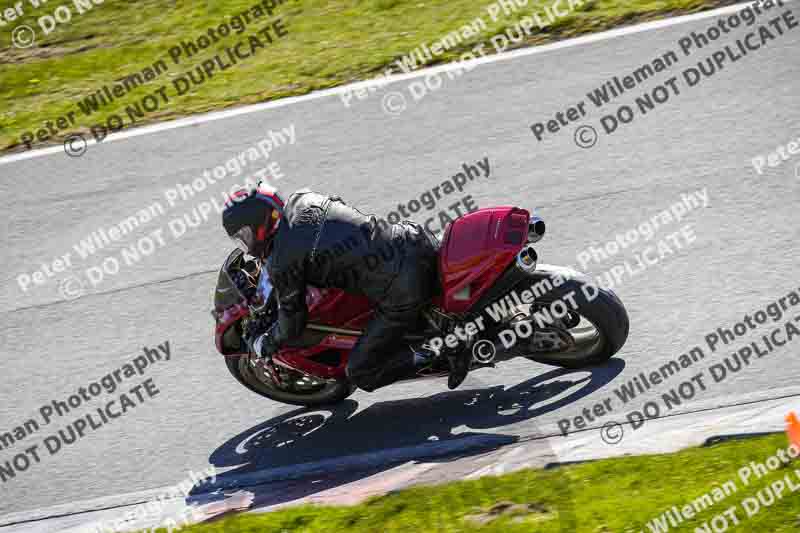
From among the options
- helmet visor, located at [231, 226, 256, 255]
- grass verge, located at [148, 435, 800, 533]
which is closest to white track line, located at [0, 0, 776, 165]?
helmet visor, located at [231, 226, 256, 255]

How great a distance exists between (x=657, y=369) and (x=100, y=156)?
6603 mm

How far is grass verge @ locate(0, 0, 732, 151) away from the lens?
1114 centimetres

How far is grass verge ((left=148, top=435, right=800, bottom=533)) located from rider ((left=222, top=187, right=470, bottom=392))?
955 mm

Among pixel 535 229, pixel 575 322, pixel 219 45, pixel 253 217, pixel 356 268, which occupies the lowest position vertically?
pixel 575 322

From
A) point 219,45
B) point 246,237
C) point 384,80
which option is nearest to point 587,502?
point 246,237

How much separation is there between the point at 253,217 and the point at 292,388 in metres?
1.60

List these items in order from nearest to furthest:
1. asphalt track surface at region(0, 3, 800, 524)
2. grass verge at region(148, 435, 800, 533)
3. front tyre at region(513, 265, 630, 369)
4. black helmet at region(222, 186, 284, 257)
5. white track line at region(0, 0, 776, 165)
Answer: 1. grass verge at region(148, 435, 800, 533)
2. black helmet at region(222, 186, 284, 257)
3. front tyre at region(513, 265, 630, 369)
4. asphalt track surface at region(0, 3, 800, 524)
5. white track line at region(0, 0, 776, 165)

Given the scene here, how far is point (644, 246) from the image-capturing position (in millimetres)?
7773

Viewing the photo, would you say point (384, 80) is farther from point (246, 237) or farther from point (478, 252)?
point (246, 237)

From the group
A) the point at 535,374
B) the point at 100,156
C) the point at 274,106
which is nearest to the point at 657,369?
the point at 535,374

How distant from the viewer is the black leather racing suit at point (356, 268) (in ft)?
18.9

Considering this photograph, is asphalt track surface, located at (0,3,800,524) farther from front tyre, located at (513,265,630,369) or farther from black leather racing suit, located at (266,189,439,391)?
black leather racing suit, located at (266,189,439,391)

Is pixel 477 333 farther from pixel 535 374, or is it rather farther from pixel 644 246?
pixel 644 246

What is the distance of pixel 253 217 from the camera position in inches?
224
